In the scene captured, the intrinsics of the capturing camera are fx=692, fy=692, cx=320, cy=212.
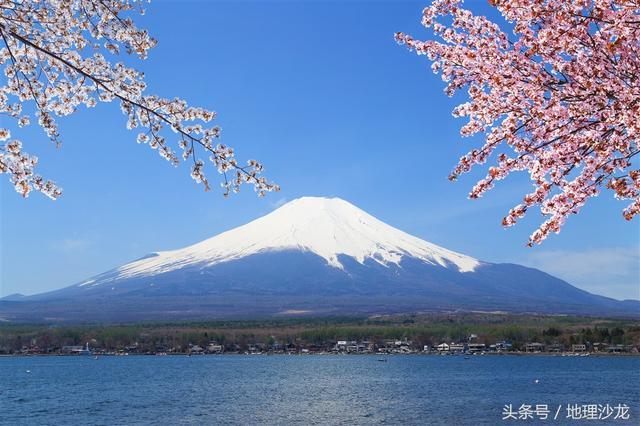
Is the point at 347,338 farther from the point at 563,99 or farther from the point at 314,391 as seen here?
the point at 563,99

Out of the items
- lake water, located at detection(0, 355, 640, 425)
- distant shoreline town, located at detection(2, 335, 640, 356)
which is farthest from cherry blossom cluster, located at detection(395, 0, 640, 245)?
distant shoreline town, located at detection(2, 335, 640, 356)

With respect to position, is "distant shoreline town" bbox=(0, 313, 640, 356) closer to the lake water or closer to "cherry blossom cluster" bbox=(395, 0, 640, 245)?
the lake water

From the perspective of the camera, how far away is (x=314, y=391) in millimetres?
55625

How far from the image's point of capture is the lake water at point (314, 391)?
42.2 metres

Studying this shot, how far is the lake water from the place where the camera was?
42250 mm

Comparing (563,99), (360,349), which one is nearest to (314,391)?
(563,99)

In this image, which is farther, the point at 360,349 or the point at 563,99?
the point at 360,349

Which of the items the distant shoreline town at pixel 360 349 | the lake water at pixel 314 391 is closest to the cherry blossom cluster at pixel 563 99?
the lake water at pixel 314 391

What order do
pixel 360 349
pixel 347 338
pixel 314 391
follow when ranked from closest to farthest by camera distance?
pixel 314 391 < pixel 360 349 < pixel 347 338

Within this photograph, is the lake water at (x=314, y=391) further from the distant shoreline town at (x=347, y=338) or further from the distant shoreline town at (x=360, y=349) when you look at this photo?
the distant shoreline town at (x=347, y=338)

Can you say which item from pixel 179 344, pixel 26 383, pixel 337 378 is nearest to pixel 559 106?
pixel 337 378

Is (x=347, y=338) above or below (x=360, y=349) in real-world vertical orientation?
above

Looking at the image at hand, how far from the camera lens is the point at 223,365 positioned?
90438mm

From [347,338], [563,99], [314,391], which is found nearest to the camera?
[563,99]
